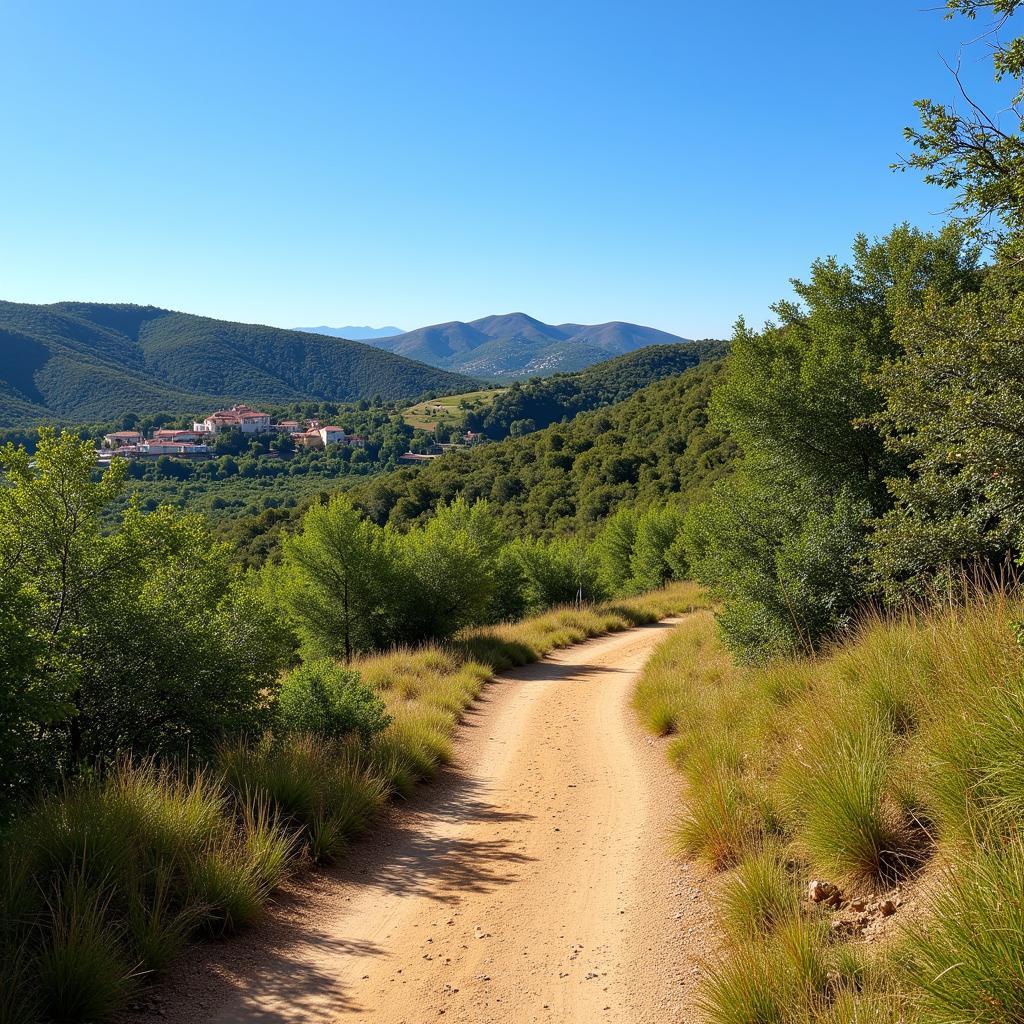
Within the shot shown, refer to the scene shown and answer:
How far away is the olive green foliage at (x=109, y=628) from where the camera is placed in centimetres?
676

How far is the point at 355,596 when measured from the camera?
19109 mm

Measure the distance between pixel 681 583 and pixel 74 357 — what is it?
18665 centimetres

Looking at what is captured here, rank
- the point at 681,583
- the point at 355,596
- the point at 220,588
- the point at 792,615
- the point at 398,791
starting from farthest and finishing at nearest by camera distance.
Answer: the point at 681,583 < the point at 355,596 < the point at 792,615 < the point at 220,588 < the point at 398,791

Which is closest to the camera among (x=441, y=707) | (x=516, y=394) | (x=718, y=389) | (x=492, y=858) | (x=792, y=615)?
(x=492, y=858)

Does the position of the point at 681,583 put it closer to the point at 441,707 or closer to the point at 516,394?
the point at 441,707

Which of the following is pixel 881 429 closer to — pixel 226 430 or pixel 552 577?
pixel 552 577

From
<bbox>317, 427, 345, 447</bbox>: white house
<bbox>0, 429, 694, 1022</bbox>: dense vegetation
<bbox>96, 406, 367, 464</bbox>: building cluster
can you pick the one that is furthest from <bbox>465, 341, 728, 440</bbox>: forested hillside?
<bbox>0, 429, 694, 1022</bbox>: dense vegetation

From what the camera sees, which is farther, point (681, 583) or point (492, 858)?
point (681, 583)

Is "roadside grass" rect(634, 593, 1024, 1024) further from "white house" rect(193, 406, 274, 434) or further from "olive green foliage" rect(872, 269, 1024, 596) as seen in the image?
"white house" rect(193, 406, 274, 434)

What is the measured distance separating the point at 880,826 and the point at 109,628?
6.94 meters

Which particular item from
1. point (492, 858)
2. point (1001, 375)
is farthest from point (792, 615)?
point (492, 858)

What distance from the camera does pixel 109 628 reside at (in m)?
7.04

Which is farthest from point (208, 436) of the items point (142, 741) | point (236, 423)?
point (142, 741)

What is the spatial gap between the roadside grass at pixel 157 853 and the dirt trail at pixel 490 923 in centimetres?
27
